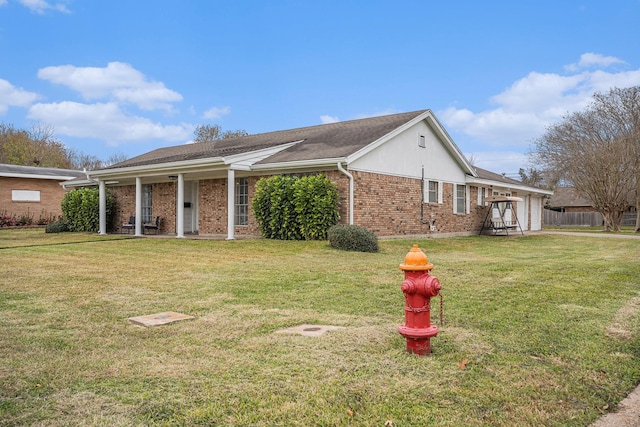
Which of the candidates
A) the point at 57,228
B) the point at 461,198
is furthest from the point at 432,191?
the point at 57,228

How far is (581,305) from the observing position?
19.7 ft

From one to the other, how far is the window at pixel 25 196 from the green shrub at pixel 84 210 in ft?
24.9

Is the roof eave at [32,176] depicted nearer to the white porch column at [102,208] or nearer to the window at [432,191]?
the white porch column at [102,208]

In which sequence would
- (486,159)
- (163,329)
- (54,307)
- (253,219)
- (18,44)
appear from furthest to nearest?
(486,159)
(18,44)
(253,219)
(54,307)
(163,329)

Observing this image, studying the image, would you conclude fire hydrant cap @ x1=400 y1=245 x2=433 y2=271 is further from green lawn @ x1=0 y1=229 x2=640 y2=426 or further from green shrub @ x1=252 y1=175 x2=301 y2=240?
green shrub @ x1=252 y1=175 x2=301 y2=240

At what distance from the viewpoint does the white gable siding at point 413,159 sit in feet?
52.9

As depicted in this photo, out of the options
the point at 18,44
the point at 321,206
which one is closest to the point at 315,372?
the point at 321,206

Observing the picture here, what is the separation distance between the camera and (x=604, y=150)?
29.8 meters

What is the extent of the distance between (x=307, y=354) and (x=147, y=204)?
61.5 feet

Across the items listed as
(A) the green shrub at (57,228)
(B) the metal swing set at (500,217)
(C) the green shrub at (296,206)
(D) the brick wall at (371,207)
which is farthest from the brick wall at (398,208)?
(A) the green shrub at (57,228)

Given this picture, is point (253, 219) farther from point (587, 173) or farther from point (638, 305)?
point (587, 173)

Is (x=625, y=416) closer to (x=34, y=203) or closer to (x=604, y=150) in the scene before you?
(x=604, y=150)

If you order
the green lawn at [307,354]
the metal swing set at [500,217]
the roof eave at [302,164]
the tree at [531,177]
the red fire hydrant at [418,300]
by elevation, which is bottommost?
the green lawn at [307,354]

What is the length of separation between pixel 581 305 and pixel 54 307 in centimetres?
631
